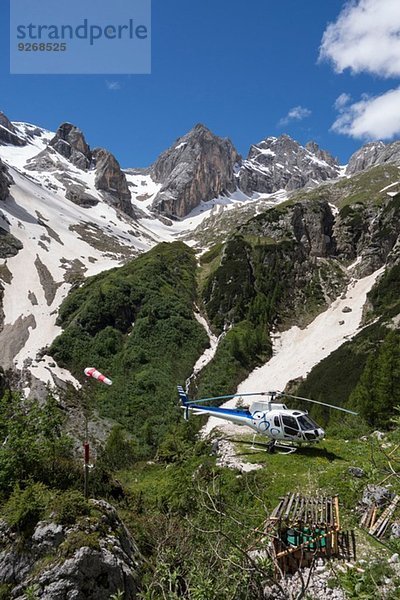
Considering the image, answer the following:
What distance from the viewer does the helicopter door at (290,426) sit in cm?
1866

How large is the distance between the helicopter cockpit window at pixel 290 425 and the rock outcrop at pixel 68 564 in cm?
1111

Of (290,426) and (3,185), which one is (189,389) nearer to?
(290,426)

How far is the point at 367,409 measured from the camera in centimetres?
3472

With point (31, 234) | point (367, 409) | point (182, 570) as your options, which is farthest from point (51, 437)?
point (31, 234)

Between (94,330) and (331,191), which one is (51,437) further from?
(331,191)

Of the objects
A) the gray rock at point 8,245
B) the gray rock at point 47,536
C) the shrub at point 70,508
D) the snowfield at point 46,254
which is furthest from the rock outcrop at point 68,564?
the gray rock at point 8,245

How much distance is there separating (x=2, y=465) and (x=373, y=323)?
194ft

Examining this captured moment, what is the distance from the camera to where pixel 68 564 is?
8180 mm

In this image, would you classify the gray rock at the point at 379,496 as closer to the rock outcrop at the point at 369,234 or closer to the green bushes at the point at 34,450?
the green bushes at the point at 34,450

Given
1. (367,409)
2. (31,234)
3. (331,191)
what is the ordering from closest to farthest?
(367,409) → (31,234) → (331,191)

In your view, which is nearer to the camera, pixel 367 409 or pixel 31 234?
pixel 367 409

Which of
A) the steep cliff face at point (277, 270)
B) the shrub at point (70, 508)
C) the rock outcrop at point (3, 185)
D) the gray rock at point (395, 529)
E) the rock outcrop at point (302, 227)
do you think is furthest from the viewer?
the rock outcrop at point (3, 185)

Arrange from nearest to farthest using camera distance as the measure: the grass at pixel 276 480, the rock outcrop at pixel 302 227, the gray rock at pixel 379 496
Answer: the gray rock at pixel 379 496, the grass at pixel 276 480, the rock outcrop at pixel 302 227

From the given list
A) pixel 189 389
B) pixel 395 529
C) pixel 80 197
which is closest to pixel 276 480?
pixel 395 529
